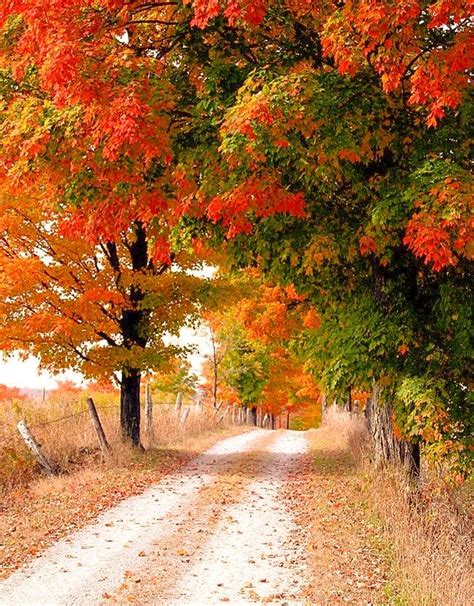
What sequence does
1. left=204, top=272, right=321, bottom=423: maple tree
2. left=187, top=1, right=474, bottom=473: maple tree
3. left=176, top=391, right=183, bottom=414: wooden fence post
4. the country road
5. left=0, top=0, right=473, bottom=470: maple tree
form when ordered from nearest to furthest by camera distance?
the country road < left=187, top=1, right=474, bottom=473: maple tree < left=0, top=0, right=473, bottom=470: maple tree < left=176, top=391, right=183, bottom=414: wooden fence post < left=204, top=272, right=321, bottom=423: maple tree

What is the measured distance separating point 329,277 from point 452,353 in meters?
2.53

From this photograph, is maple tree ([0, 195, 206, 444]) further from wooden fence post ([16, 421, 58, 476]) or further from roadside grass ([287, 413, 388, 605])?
roadside grass ([287, 413, 388, 605])

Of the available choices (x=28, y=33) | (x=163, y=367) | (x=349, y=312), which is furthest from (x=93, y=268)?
(x=28, y=33)

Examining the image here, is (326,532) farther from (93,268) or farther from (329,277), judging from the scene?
(93,268)

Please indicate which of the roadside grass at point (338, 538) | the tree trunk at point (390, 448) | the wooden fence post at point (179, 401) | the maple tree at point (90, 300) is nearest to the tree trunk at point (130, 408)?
the maple tree at point (90, 300)

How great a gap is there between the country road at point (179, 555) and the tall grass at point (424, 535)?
45.7 inches

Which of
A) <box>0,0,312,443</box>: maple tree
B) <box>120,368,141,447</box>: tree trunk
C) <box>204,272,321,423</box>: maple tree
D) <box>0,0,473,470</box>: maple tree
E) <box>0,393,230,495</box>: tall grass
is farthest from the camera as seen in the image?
<box>204,272,321,423</box>: maple tree

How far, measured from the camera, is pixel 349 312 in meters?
11.4

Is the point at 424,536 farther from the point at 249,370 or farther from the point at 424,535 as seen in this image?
the point at 249,370

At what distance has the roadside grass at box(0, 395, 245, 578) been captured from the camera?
9.91 metres

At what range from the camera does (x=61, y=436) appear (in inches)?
681

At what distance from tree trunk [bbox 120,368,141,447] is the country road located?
4.78 metres

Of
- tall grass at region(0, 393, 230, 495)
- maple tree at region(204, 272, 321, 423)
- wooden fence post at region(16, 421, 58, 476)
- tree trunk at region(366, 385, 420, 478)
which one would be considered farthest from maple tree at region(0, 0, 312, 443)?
maple tree at region(204, 272, 321, 423)

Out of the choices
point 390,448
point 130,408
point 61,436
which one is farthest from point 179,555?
point 130,408
